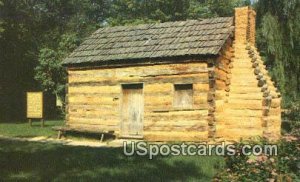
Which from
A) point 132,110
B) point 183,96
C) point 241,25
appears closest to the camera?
point 183,96

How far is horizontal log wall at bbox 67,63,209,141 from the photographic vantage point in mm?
17938

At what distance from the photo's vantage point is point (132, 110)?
1944 centimetres

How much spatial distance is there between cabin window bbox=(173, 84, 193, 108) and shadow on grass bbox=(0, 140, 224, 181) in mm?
4915

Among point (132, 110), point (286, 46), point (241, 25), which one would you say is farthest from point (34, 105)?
point (286, 46)

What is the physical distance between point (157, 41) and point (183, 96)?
3.02 m

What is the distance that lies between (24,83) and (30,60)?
190cm

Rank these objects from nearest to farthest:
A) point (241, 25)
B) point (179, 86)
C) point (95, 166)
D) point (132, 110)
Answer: point (95, 166)
point (179, 86)
point (132, 110)
point (241, 25)

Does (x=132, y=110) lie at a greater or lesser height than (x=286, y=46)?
lesser

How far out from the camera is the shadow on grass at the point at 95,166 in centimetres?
1030

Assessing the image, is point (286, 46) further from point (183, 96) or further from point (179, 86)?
point (183, 96)

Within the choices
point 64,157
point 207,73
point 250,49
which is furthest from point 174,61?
point 64,157

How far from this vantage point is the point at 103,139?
766 inches

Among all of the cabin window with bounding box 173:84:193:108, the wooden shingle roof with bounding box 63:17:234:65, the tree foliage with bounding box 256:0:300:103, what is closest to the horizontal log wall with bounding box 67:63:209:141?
the cabin window with bounding box 173:84:193:108

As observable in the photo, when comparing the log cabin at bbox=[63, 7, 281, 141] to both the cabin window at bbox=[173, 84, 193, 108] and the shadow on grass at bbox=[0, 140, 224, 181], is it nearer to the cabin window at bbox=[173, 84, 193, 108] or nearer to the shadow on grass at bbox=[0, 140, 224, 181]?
the cabin window at bbox=[173, 84, 193, 108]
